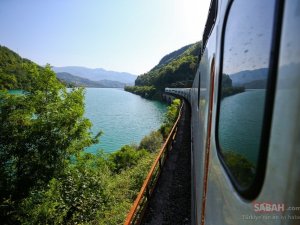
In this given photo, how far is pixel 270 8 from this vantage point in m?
1.17

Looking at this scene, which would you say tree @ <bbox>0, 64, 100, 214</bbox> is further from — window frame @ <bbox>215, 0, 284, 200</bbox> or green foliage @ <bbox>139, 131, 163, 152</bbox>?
window frame @ <bbox>215, 0, 284, 200</bbox>

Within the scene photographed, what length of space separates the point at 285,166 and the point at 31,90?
1604 cm

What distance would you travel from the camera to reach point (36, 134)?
1406 centimetres

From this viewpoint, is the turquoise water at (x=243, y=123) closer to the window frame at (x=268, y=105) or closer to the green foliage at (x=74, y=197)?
the window frame at (x=268, y=105)

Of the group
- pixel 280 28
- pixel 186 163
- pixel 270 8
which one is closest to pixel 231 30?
pixel 270 8

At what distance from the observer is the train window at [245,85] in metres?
1.24

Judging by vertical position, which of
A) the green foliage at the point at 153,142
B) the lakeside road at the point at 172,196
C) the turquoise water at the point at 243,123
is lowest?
the green foliage at the point at 153,142

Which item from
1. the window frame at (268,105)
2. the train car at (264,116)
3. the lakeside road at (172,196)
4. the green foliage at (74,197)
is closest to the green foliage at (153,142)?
the green foliage at (74,197)

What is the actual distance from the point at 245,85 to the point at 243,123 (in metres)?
0.22

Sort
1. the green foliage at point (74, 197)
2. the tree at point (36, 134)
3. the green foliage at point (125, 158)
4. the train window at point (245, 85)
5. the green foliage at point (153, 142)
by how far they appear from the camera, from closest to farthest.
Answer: the train window at point (245, 85) < the green foliage at point (74, 197) < the tree at point (36, 134) < the green foliage at point (125, 158) < the green foliage at point (153, 142)

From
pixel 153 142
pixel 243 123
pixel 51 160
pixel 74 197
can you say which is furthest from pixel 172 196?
pixel 153 142

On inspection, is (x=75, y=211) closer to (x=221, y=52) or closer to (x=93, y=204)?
(x=93, y=204)

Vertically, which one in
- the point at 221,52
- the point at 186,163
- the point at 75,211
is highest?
the point at 221,52

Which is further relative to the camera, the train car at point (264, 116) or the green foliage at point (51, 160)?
the green foliage at point (51, 160)
